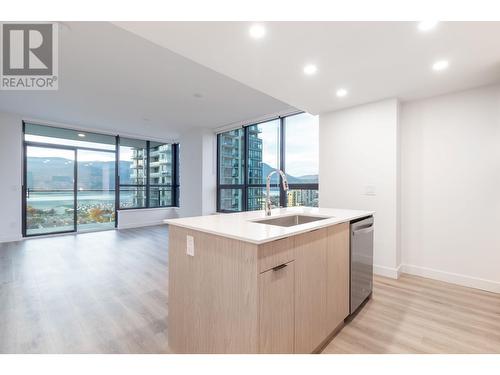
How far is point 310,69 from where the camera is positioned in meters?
2.43

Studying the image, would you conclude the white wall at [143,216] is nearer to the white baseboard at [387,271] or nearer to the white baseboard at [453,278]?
the white baseboard at [387,271]

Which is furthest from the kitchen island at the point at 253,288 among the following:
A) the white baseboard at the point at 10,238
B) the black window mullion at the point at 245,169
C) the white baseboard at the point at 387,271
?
the white baseboard at the point at 10,238

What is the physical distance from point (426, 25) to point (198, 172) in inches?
208

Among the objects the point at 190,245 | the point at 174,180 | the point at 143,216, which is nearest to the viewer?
the point at 190,245

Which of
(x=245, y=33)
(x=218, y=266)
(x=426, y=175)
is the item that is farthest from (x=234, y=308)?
(x=426, y=175)

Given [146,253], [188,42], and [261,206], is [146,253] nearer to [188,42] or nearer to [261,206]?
[261,206]

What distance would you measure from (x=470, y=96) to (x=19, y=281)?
5.97 m

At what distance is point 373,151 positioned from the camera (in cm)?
326

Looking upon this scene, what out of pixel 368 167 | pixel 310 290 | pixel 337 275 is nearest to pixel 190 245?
pixel 310 290

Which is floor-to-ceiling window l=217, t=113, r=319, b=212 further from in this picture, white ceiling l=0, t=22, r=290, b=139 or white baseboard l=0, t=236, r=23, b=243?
white baseboard l=0, t=236, r=23, b=243

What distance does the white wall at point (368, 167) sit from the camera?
311 centimetres

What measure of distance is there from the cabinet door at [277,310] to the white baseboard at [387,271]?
2348 millimetres

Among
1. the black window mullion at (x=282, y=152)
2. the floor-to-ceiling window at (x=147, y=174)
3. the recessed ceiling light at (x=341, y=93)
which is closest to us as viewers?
the recessed ceiling light at (x=341, y=93)

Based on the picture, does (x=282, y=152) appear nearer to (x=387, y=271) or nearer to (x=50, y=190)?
(x=387, y=271)
